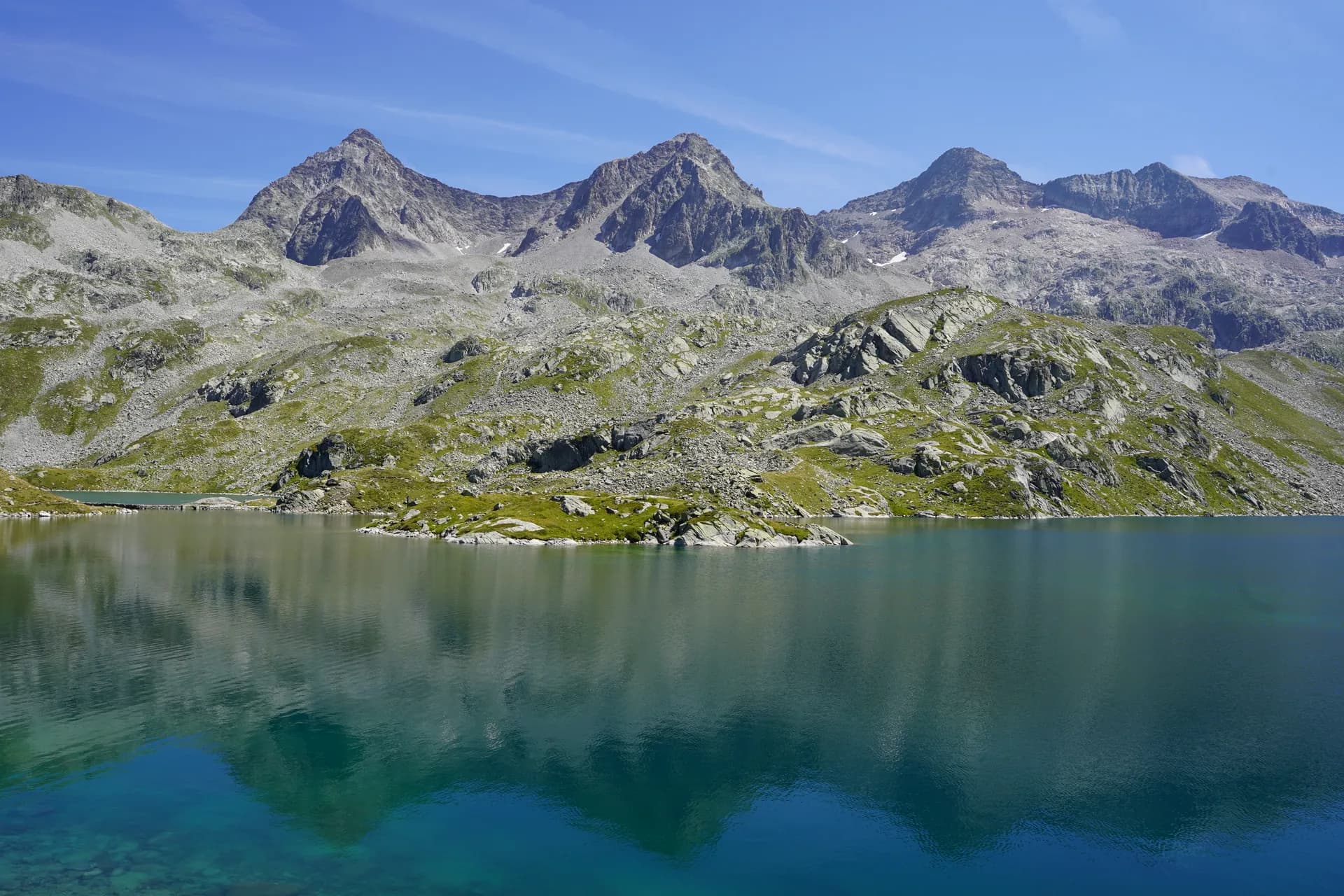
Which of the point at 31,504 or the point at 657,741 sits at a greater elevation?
the point at 657,741

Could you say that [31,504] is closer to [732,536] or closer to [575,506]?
[575,506]

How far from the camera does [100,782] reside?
3725cm

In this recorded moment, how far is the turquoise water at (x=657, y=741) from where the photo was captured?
31.3 metres

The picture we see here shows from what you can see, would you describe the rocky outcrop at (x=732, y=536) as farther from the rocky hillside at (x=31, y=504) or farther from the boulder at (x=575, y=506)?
the rocky hillside at (x=31, y=504)

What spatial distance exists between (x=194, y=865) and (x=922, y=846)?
2817cm

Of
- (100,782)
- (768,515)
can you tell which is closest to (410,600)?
(100,782)

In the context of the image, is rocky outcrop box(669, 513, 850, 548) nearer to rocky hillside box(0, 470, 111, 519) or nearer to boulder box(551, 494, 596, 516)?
boulder box(551, 494, 596, 516)

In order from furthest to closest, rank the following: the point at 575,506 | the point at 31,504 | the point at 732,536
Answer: the point at 31,504 < the point at 575,506 < the point at 732,536

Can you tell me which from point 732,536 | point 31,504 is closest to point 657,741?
point 732,536

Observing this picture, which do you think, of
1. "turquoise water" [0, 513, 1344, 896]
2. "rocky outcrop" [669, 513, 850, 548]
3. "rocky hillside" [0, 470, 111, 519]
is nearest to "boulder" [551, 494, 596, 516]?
"rocky outcrop" [669, 513, 850, 548]

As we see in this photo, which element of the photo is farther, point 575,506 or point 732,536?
point 575,506

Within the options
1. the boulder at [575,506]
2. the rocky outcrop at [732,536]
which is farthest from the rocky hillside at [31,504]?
the rocky outcrop at [732,536]

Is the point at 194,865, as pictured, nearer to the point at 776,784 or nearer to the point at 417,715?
the point at 417,715

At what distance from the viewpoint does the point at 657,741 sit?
43.0 metres
